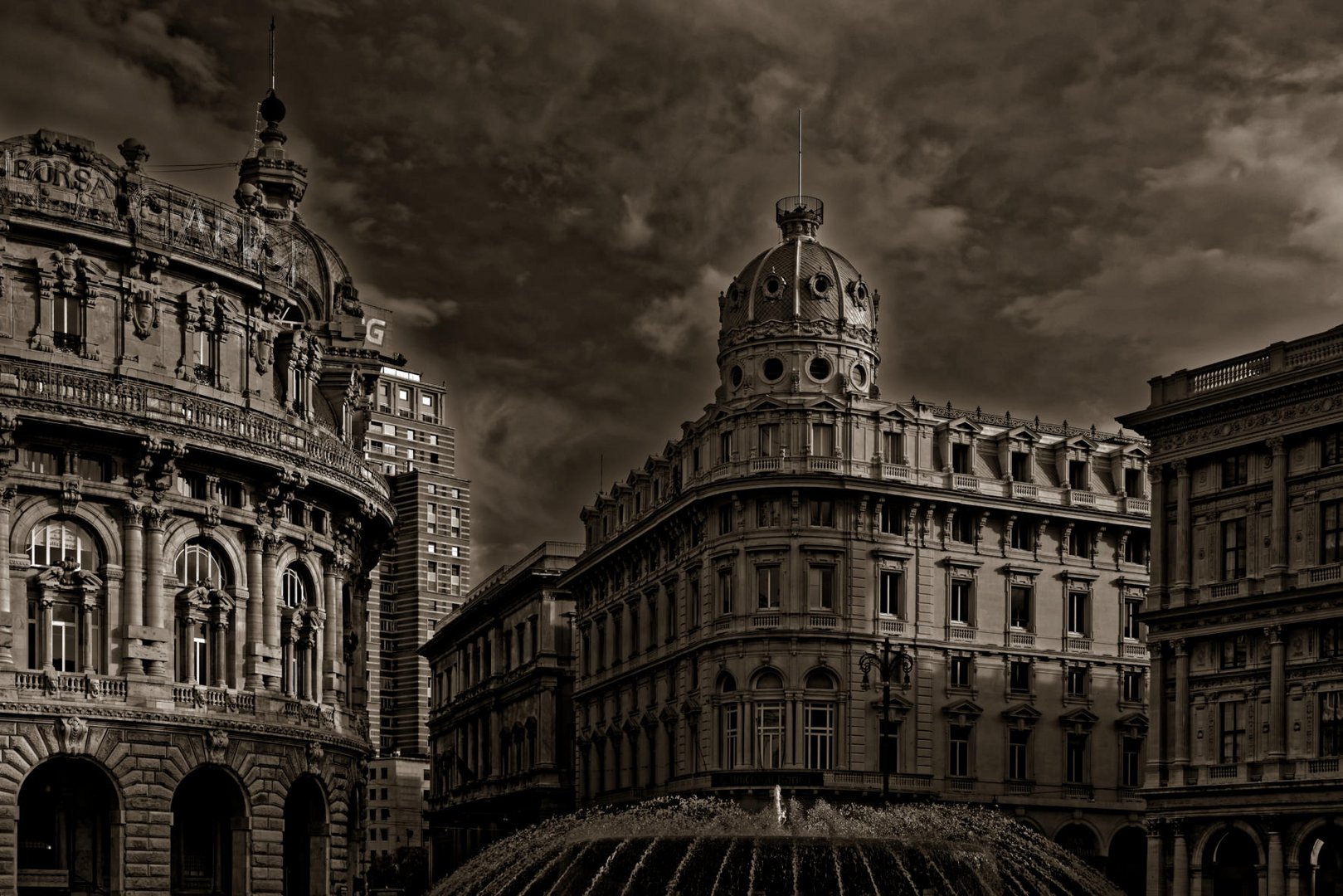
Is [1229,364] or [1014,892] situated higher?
[1229,364]

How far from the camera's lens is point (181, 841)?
206ft

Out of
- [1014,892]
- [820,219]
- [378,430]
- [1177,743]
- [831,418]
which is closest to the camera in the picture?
[1014,892]

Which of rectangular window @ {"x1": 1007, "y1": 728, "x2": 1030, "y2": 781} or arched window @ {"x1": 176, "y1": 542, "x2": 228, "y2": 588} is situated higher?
arched window @ {"x1": 176, "y1": 542, "x2": 228, "y2": 588}

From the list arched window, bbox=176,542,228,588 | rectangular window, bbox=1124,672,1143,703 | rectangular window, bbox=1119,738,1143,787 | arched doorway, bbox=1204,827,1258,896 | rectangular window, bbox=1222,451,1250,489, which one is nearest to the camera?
arched window, bbox=176,542,228,588

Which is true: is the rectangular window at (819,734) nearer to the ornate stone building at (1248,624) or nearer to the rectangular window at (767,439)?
the rectangular window at (767,439)

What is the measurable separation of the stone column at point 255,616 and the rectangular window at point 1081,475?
128 feet

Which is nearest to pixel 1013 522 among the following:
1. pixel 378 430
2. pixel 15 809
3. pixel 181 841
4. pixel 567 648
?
pixel 567 648

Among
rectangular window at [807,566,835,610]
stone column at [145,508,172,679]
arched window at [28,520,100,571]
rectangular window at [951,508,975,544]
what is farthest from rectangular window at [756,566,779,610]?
arched window at [28,520,100,571]

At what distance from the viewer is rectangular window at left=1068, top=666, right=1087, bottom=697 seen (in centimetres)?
8806

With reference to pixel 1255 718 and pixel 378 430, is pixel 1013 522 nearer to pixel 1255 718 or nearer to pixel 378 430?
pixel 1255 718

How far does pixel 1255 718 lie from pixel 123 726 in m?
34.9

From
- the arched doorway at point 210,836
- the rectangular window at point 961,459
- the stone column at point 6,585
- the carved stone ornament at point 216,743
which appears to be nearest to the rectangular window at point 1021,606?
the rectangular window at point 961,459

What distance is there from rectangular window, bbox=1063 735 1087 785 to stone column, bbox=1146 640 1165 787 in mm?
17030

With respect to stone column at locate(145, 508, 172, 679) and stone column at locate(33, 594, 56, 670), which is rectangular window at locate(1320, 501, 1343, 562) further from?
stone column at locate(33, 594, 56, 670)
